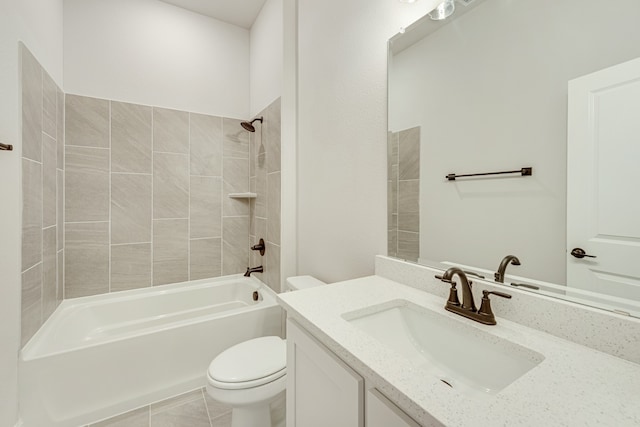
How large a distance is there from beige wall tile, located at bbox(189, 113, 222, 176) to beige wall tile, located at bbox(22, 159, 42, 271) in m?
1.06

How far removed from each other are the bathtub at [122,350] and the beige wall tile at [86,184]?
66 cm

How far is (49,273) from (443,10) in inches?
101

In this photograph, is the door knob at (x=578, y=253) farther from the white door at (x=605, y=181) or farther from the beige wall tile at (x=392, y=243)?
the beige wall tile at (x=392, y=243)

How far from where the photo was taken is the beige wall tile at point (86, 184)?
1.98 m

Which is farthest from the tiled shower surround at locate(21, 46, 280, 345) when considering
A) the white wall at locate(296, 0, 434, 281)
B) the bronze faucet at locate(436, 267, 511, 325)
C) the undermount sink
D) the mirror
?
the bronze faucet at locate(436, 267, 511, 325)

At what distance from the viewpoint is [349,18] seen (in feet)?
4.54

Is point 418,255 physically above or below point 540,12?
below

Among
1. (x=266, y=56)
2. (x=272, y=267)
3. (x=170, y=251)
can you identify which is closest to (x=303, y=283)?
(x=272, y=267)

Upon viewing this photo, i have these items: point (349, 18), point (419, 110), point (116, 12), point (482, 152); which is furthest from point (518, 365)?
point (116, 12)

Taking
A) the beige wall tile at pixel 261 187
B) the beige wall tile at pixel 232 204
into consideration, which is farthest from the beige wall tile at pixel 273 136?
the beige wall tile at pixel 232 204

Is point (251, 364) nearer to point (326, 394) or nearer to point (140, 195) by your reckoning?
point (326, 394)

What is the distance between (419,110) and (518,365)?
0.91 m

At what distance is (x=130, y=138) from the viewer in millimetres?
2180

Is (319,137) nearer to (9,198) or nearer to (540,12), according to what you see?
(540,12)
